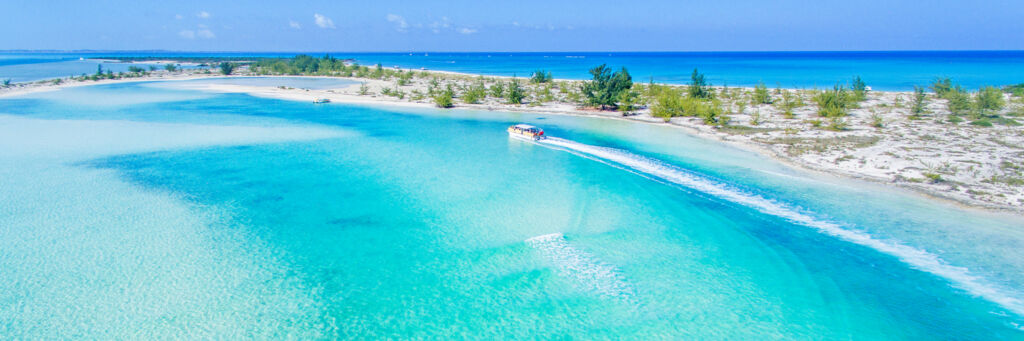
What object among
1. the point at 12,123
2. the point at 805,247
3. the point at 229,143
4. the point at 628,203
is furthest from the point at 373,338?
the point at 12,123

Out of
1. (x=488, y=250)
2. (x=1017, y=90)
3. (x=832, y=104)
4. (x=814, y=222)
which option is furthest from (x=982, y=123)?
(x=488, y=250)

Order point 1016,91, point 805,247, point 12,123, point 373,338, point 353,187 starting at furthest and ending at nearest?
point 1016,91 < point 12,123 < point 353,187 < point 805,247 < point 373,338

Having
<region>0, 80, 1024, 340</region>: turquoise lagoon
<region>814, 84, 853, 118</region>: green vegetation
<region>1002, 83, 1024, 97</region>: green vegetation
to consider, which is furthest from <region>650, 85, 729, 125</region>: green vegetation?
<region>1002, 83, 1024, 97</region>: green vegetation

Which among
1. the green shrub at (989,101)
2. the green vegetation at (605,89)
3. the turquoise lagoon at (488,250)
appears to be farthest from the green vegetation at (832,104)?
the green vegetation at (605,89)

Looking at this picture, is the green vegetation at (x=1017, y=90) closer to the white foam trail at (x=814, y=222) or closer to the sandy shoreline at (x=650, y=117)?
the sandy shoreline at (x=650, y=117)

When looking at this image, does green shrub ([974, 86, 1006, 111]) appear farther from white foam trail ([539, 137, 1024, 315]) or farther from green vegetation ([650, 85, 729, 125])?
white foam trail ([539, 137, 1024, 315])

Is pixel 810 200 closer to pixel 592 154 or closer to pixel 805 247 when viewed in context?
pixel 805 247
